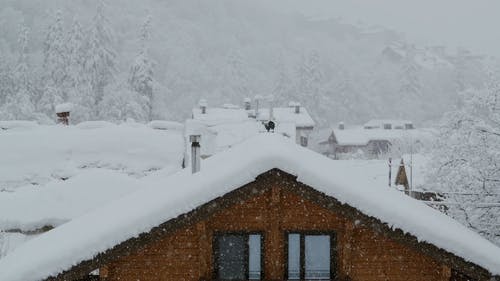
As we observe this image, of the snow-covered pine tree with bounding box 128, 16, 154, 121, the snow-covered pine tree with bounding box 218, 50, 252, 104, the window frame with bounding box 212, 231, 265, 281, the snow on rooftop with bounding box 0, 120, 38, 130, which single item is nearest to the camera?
→ the window frame with bounding box 212, 231, 265, 281

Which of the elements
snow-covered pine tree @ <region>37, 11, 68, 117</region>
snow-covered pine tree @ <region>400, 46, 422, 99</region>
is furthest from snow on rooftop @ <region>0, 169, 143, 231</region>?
snow-covered pine tree @ <region>400, 46, 422, 99</region>

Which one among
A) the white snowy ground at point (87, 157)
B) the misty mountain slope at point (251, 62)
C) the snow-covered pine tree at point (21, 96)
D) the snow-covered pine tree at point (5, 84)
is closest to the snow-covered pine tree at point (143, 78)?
the misty mountain slope at point (251, 62)

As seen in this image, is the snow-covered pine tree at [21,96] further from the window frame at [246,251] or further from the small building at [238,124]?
the window frame at [246,251]

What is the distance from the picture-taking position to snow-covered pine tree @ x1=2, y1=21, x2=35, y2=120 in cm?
5703

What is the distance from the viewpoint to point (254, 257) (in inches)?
432

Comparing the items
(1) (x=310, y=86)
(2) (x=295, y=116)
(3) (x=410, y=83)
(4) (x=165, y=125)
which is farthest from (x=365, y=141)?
(4) (x=165, y=125)

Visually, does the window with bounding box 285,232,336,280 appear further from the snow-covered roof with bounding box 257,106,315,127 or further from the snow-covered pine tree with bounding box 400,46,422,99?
the snow-covered pine tree with bounding box 400,46,422,99

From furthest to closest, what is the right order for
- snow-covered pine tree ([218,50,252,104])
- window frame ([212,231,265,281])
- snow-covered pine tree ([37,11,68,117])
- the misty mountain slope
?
1. snow-covered pine tree ([218,50,252,104])
2. the misty mountain slope
3. snow-covered pine tree ([37,11,68,117])
4. window frame ([212,231,265,281])

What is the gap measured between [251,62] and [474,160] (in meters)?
96.3

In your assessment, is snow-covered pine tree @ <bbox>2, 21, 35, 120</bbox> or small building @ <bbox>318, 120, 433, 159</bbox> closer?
snow-covered pine tree @ <bbox>2, 21, 35, 120</bbox>

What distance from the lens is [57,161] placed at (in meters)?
21.2

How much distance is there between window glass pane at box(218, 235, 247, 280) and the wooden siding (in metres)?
0.21

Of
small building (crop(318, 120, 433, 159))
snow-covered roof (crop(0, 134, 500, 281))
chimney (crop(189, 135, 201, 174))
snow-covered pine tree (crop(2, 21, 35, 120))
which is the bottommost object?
small building (crop(318, 120, 433, 159))

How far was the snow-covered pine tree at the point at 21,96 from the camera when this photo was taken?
57.0 meters
